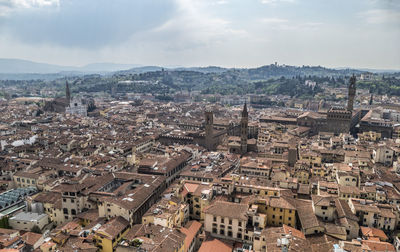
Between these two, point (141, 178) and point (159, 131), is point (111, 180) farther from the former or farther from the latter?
point (159, 131)

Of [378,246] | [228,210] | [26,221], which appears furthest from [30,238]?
[378,246]

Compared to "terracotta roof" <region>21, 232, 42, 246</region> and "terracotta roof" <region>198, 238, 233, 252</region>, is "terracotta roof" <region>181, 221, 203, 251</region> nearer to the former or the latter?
"terracotta roof" <region>198, 238, 233, 252</region>

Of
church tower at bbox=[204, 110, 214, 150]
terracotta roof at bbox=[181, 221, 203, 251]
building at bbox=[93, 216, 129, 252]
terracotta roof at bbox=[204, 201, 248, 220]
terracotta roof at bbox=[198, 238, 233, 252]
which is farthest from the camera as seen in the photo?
church tower at bbox=[204, 110, 214, 150]

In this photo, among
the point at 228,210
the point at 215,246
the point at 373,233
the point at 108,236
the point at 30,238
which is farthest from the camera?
the point at 228,210

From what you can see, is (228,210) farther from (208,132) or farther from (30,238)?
(208,132)

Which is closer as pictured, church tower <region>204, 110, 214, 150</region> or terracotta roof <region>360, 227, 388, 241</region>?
terracotta roof <region>360, 227, 388, 241</region>

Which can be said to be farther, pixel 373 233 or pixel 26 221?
pixel 26 221

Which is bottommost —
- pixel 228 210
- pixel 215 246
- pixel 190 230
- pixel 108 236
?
pixel 215 246

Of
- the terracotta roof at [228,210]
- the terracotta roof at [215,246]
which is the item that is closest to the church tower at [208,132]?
the terracotta roof at [228,210]

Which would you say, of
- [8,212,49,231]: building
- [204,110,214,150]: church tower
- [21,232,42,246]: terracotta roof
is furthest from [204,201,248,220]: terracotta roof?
[204,110,214,150]: church tower

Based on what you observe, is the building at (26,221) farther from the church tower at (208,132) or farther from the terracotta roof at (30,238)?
the church tower at (208,132)

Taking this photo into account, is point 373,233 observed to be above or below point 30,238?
below

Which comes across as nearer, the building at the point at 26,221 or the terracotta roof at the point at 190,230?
the terracotta roof at the point at 190,230
